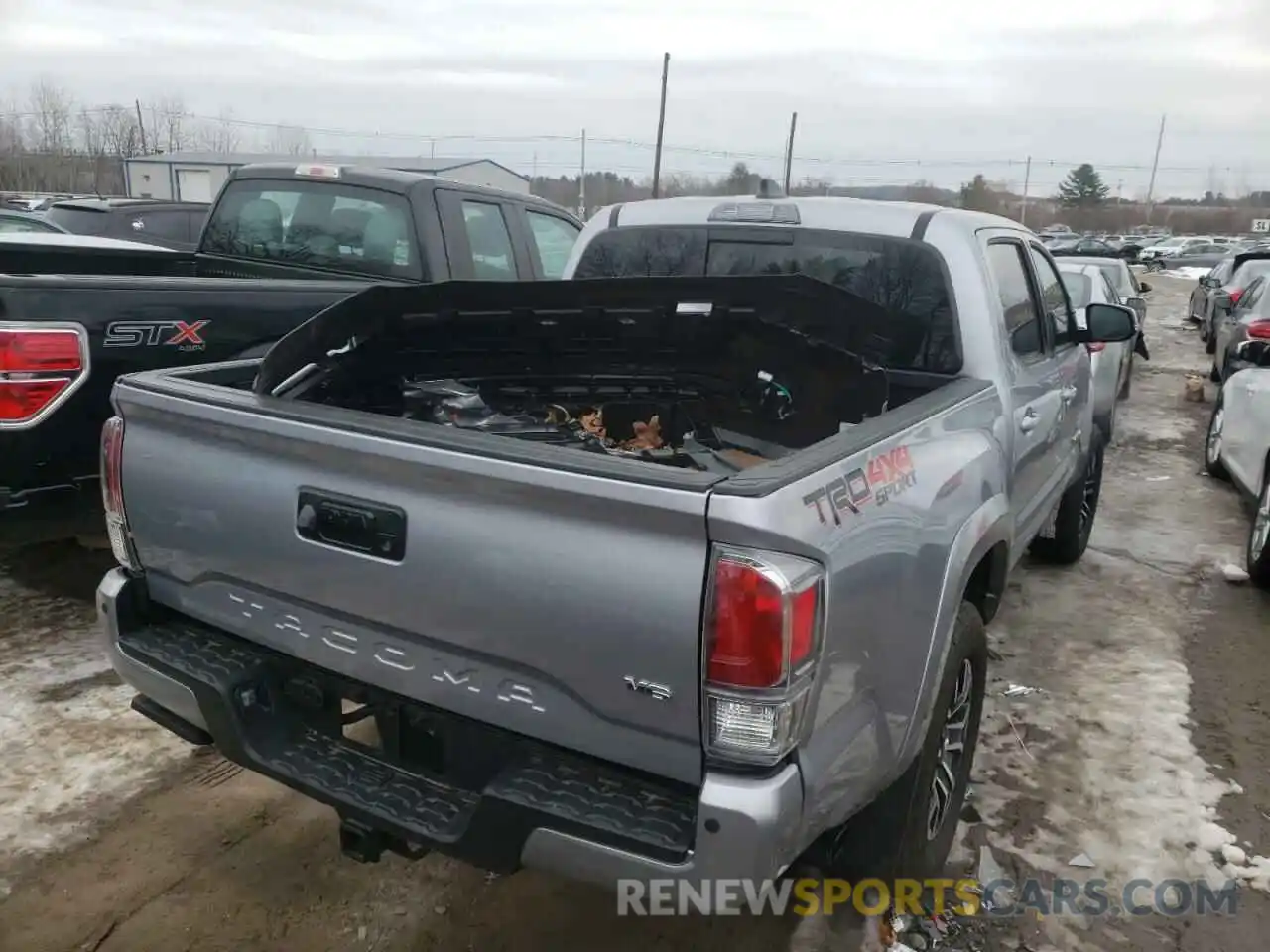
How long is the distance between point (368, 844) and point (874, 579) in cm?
132

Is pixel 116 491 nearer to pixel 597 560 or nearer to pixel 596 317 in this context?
pixel 596 317

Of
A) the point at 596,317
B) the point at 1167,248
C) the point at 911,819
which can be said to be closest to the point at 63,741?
the point at 596,317

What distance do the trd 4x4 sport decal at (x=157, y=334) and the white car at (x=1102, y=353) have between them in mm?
5357

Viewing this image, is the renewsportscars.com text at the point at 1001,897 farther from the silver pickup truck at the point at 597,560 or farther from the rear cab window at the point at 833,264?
the rear cab window at the point at 833,264

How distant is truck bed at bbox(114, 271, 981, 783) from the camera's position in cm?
195

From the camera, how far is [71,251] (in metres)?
5.62

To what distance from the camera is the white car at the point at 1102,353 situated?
23.4 ft

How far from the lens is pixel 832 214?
12.8ft

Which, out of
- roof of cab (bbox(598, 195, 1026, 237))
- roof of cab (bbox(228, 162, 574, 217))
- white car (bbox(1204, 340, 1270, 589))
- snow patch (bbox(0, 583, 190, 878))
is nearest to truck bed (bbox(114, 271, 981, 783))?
roof of cab (bbox(598, 195, 1026, 237))

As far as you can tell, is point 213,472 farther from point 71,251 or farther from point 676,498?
point 71,251

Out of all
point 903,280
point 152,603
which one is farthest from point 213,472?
point 903,280

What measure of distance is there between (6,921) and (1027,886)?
297cm

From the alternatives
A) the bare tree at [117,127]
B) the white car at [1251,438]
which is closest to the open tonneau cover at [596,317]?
the white car at [1251,438]

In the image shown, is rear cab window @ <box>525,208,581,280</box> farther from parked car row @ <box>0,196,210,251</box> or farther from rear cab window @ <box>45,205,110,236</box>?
rear cab window @ <box>45,205,110,236</box>
